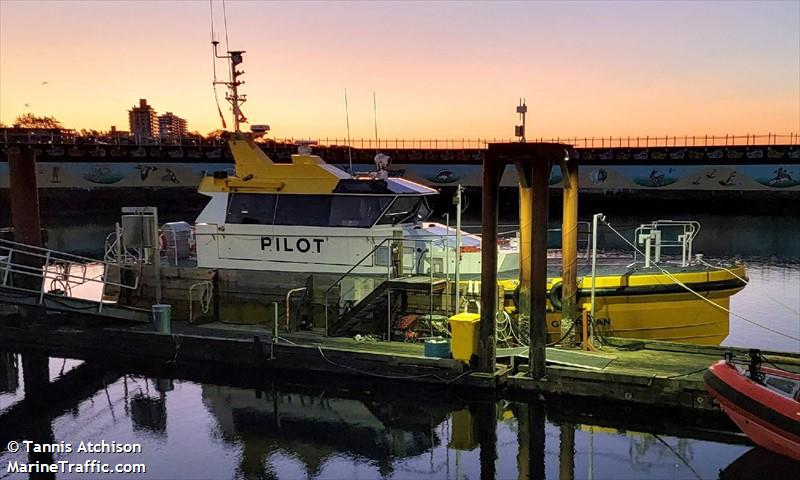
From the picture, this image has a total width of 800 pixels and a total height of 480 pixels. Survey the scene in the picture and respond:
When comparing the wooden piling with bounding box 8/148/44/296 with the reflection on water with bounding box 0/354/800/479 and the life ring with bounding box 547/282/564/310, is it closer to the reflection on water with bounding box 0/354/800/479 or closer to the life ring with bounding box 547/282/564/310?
the reflection on water with bounding box 0/354/800/479

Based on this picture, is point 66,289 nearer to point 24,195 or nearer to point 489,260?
point 24,195

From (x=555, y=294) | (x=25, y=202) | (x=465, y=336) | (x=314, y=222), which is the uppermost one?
(x=25, y=202)

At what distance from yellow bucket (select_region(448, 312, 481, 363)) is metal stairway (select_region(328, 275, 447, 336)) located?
145 centimetres

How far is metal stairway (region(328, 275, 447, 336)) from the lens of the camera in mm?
13359

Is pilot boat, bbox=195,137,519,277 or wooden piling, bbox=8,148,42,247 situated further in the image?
wooden piling, bbox=8,148,42,247

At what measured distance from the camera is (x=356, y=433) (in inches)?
444

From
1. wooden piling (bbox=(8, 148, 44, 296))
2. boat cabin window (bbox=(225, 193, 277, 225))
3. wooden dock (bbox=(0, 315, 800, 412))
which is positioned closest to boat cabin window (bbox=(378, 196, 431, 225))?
boat cabin window (bbox=(225, 193, 277, 225))

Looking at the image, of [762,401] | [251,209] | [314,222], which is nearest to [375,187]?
[314,222]

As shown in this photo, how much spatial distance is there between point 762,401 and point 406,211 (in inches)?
354

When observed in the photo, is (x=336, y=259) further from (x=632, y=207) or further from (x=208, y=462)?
(x=632, y=207)

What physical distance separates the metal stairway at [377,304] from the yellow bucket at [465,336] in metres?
1.45

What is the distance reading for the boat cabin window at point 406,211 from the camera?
51.1 ft

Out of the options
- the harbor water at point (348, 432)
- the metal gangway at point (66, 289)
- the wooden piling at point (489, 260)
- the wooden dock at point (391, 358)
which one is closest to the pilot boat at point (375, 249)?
the wooden dock at point (391, 358)

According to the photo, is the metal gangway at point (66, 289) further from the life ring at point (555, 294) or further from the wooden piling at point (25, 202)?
the life ring at point (555, 294)
